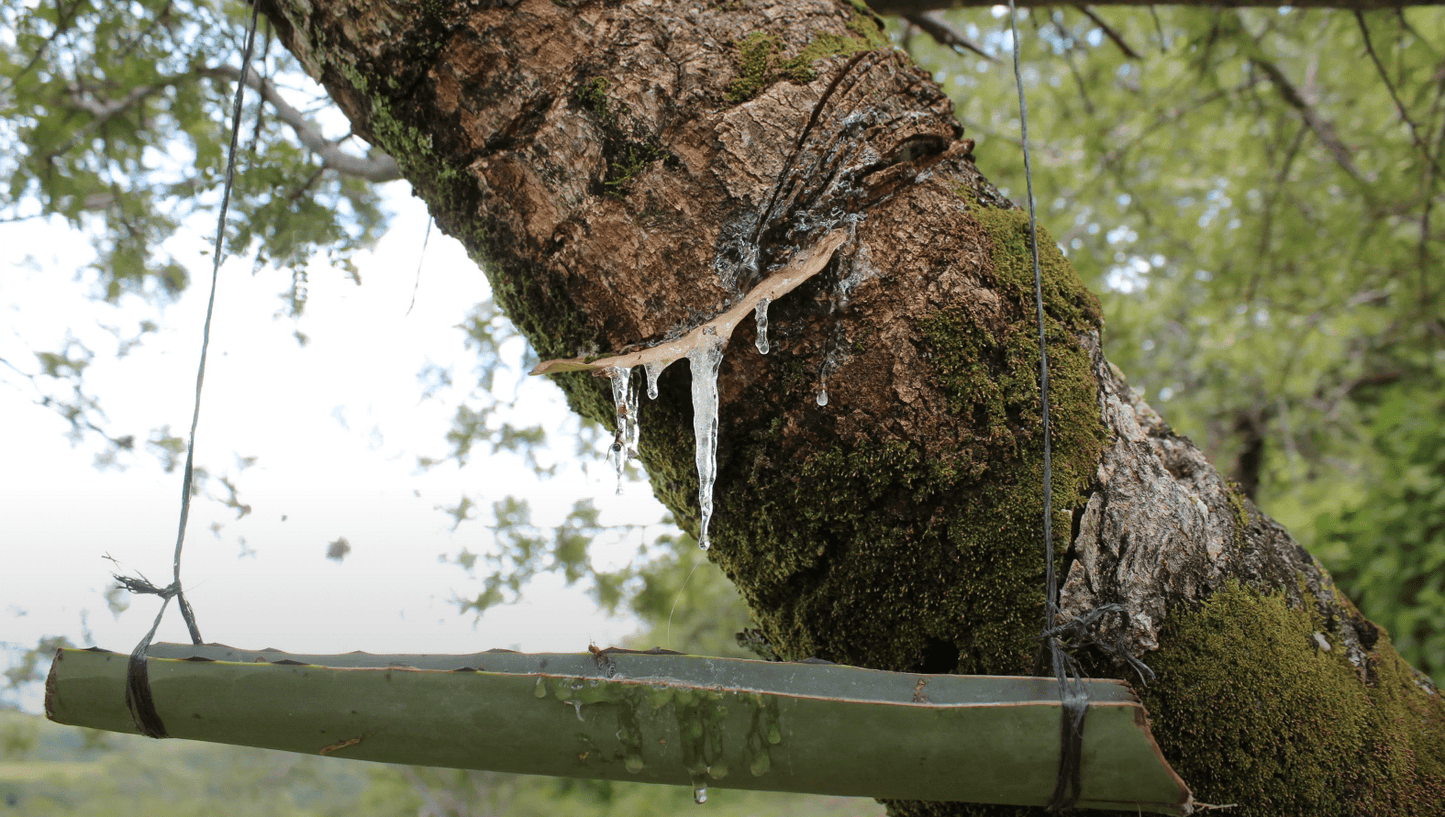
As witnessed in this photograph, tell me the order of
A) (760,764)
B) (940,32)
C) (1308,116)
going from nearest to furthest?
1. (760,764)
2. (940,32)
3. (1308,116)

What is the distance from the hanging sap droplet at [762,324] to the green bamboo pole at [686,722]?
1.45 ft

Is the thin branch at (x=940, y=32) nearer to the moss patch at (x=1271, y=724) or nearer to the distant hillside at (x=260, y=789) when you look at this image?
the moss patch at (x=1271, y=724)

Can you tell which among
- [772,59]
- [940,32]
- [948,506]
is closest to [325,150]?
[772,59]

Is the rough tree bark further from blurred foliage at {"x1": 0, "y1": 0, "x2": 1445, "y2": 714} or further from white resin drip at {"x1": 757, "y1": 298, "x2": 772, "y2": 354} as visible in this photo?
blurred foliage at {"x1": 0, "y1": 0, "x2": 1445, "y2": 714}

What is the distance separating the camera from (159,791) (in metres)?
3.57

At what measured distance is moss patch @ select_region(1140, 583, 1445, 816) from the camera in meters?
0.94

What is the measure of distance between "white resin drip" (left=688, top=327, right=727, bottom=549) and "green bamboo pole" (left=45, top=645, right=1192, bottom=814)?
290mm

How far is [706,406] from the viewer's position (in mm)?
1022

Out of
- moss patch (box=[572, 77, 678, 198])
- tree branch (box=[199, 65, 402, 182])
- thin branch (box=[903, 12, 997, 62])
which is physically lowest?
moss patch (box=[572, 77, 678, 198])

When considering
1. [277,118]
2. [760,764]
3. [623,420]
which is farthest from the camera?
[277,118]

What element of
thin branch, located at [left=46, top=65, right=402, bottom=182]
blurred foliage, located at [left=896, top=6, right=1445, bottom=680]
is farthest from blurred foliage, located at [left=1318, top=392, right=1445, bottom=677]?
thin branch, located at [left=46, top=65, right=402, bottom=182]

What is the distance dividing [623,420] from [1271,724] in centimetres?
101

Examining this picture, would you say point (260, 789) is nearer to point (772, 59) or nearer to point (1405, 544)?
point (772, 59)

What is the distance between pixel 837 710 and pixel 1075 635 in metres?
0.39
